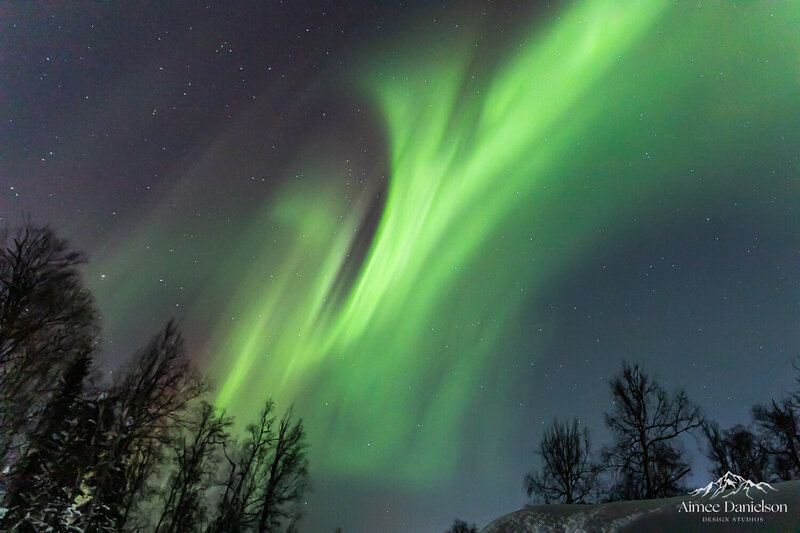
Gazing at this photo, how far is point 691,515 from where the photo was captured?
10117 mm

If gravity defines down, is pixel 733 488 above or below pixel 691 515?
above

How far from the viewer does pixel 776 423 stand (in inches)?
1172

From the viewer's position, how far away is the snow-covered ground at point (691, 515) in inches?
355

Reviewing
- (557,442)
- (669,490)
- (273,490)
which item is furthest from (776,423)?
(273,490)

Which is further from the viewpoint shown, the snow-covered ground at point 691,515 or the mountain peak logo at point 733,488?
the mountain peak logo at point 733,488

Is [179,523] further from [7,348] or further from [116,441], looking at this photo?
[7,348]

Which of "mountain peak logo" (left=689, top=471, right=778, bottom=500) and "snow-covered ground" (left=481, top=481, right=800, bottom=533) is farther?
"mountain peak logo" (left=689, top=471, right=778, bottom=500)

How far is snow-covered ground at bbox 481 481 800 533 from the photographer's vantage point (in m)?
9.02

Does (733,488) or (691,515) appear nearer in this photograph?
(691,515)

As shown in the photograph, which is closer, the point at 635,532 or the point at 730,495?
the point at 730,495

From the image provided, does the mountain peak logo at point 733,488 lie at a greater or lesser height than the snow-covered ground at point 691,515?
greater

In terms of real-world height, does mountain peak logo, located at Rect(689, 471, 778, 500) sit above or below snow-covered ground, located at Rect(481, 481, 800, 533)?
above

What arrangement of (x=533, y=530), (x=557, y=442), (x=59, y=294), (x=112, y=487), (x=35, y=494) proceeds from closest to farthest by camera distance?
(x=533, y=530)
(x=35, y=494)
(x=59, y=294)
(x=112, y=487)
(x=557, y=442)

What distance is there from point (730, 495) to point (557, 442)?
90.8ft
